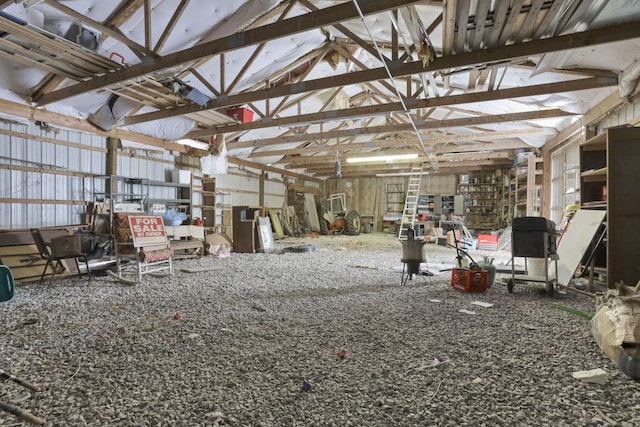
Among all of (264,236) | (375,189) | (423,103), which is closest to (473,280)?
(423,103)

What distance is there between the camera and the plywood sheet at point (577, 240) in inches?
159

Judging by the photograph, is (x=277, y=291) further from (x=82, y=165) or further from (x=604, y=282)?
(x=82, y=165)

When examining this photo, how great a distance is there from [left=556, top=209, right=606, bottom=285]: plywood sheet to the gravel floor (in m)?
0.44

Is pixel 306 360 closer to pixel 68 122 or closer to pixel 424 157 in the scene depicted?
pixel 68 122

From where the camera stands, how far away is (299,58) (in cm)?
585

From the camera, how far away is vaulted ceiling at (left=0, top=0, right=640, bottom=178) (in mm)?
3008

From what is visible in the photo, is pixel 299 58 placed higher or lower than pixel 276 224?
higher

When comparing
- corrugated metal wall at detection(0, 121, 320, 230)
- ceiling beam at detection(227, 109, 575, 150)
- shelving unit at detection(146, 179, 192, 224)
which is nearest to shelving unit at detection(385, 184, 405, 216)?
ceiling beam at detection(227, 109, 575, 150)

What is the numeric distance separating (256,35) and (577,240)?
4.72 meters

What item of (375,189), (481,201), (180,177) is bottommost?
(481,201)

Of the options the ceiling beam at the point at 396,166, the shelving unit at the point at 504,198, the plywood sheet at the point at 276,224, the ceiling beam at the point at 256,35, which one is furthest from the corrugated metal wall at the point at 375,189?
the ceiling beam at the point at 256,35

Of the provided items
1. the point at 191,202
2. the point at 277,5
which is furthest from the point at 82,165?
the point at 277,5

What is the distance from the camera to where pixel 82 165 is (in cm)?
595

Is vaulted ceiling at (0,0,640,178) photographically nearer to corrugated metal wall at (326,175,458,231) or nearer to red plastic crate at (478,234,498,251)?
red plastic crate at (478,234,498,251)
